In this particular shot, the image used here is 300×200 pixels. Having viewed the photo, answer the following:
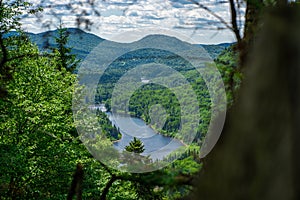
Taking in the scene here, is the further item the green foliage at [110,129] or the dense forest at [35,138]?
the dense forest at [35,138]

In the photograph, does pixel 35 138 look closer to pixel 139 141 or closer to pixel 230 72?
pixel 139 141

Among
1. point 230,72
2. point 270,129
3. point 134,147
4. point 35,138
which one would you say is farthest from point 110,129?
point 270,129

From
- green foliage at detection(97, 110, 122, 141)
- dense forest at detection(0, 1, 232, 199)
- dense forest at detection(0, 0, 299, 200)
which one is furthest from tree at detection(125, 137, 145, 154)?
dense forest at detection(0, 1, 232, 199)

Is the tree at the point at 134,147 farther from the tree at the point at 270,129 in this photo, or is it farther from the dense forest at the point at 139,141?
the tree at the point at 270,129

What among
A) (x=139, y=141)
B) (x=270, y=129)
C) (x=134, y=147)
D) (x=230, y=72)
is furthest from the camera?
(x=139, y=141)

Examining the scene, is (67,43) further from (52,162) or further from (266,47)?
(266,47)

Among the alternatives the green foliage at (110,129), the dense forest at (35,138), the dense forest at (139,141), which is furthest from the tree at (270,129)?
the dense forest at (35,138)

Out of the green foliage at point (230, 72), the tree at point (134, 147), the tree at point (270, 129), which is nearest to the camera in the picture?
the tree at point (270, 129)

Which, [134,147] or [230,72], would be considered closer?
[230,72]

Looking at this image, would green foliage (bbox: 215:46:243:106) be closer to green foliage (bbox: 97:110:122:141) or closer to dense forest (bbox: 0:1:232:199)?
green foliage (bbox: 97:110:122:141)
